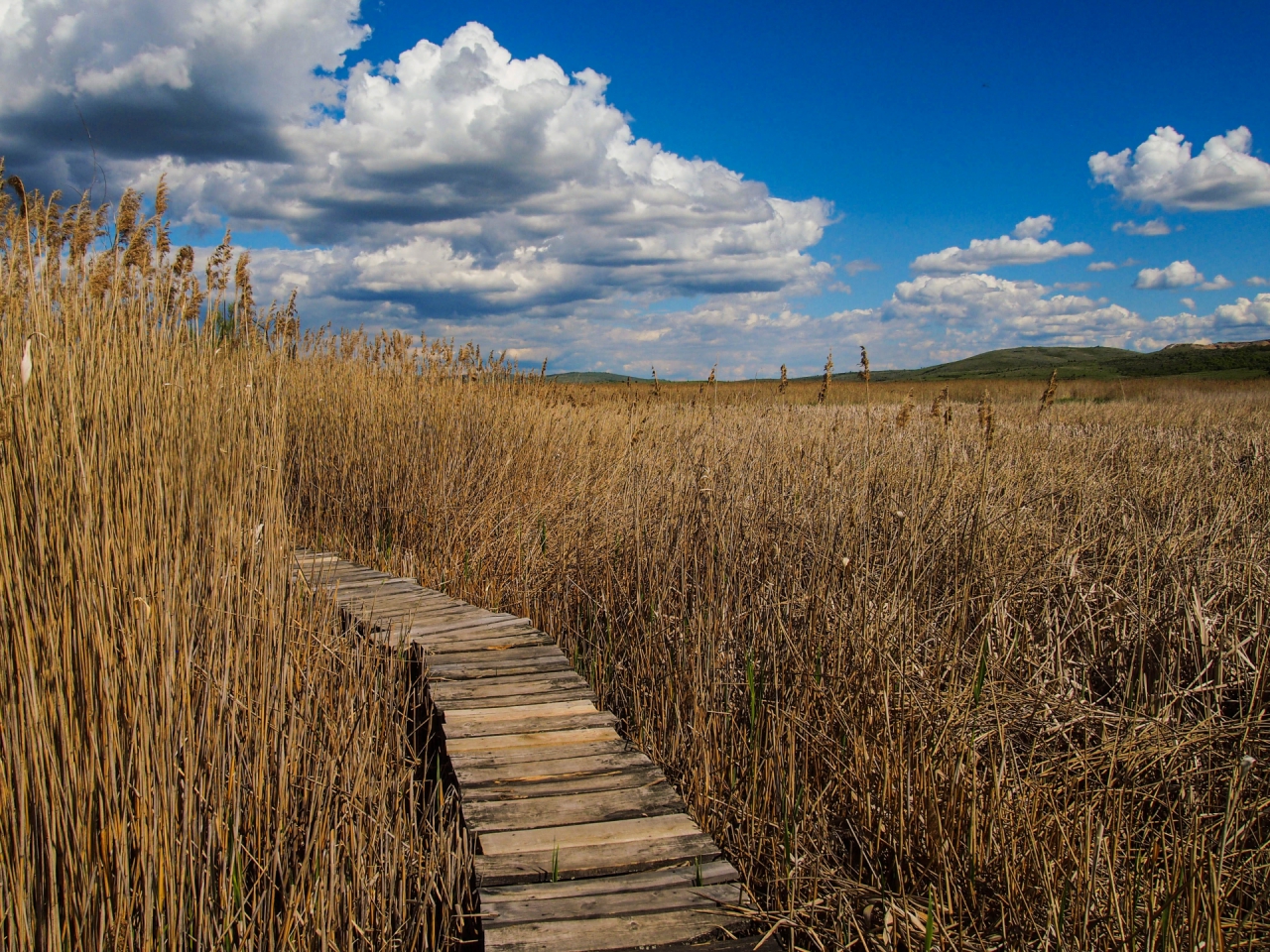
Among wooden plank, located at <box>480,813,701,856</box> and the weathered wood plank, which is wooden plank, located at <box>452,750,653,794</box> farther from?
the weathered wood plank

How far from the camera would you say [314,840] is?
1.95m

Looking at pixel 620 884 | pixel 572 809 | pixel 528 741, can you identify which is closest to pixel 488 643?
pixel 528 741

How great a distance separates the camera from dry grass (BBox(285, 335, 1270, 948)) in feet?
7.22

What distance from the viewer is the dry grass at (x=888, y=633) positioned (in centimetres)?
220

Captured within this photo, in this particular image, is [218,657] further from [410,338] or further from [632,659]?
[410,338]

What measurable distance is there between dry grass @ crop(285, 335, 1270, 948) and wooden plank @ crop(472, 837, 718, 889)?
31cm

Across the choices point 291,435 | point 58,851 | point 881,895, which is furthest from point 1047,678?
point 291,435

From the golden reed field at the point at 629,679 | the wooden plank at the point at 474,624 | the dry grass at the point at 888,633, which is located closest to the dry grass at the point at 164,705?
the golden reed field at the point at 629,679

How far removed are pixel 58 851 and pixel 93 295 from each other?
2.43m

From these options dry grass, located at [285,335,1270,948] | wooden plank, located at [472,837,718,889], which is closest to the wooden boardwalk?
wooden plank, located at [472,837,718,889]

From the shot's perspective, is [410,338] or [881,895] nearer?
[881,895]

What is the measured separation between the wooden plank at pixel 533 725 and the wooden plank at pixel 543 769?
19 cm

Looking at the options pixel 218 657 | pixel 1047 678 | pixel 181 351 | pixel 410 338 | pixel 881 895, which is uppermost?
pixel 410 338

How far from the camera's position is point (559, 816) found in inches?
90.6
